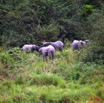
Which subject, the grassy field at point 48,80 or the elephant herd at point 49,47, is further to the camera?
the elephant herd at point 49,47

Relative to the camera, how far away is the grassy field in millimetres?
10578

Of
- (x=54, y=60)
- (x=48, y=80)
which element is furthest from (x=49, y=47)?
(x=48, y=80)

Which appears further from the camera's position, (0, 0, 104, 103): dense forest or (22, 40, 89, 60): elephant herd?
(22, 40, 89, 60): elephant herd

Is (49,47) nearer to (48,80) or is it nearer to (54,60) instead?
(54,60)

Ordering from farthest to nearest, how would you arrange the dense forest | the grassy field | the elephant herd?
the elephant herd
the dense forest
the grassy field

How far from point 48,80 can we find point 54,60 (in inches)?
101

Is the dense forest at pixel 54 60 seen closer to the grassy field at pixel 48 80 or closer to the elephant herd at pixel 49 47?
the grassy field at pixel 48 80

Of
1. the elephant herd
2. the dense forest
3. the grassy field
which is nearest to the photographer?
the grassy field

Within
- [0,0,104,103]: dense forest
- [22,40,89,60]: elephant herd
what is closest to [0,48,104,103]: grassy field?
[0,0,104,103]: dense forest

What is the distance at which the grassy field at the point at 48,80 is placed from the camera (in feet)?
34.7

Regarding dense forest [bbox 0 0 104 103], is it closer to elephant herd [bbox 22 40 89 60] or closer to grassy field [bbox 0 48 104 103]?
→ grassy field [bbox 0 48 104 103]

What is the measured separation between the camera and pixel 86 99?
10570mm

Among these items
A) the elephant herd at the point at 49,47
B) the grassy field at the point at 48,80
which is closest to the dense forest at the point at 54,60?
the grassy field at the point at 48,80

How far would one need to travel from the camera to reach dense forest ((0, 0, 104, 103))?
1090 cm
